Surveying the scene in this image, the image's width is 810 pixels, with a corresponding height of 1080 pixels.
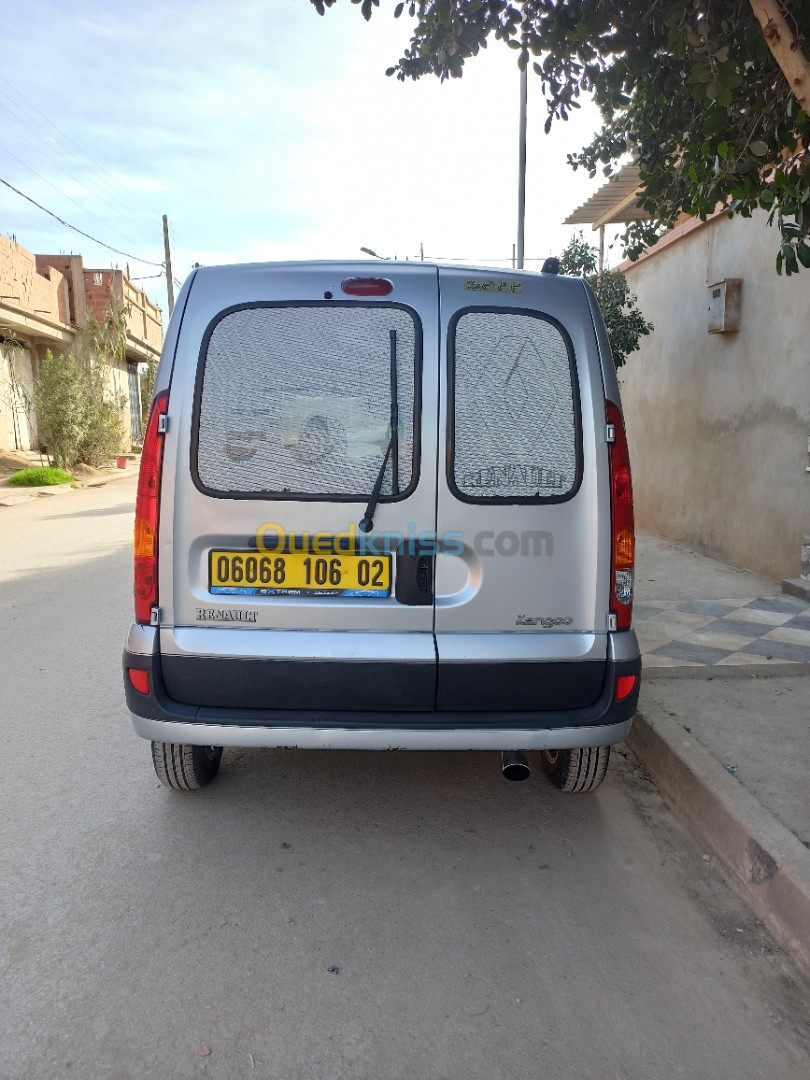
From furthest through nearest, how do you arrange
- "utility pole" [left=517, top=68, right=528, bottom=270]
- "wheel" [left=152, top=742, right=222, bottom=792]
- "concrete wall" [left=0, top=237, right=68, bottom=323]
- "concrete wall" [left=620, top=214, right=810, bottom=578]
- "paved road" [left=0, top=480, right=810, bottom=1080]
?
"concrete wall" [left=0, top=237, right=68, bottom=323] < "utility pole" [left=517, top=68, right=528, bottom=270] < "concrete wall" [left=620, top=214, right=810, bottom=578] < "wheel" [left=152, top=742, right=222, bottom=792] < "paved road" [left=0, top=480, right=810, bottom=1080]

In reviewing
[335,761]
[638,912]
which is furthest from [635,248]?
[638,912]

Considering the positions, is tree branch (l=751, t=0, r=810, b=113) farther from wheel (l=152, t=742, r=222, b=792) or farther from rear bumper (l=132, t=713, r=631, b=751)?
wheel (l=152, t=742, r=222, b=792)

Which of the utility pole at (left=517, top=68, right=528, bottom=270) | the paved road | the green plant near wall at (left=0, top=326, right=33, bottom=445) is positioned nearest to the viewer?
the paved road

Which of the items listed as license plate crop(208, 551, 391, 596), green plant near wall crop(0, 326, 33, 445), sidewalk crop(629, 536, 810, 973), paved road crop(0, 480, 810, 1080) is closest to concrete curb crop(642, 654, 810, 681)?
sidewalk crop(629, 536, 810, 973)

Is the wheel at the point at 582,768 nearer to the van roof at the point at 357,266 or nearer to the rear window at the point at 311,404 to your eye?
the rear window at the point at 311,404

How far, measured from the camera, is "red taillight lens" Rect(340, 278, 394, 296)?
8.69 feet

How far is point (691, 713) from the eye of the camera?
12.8ft

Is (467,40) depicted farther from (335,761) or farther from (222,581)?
(335,761)

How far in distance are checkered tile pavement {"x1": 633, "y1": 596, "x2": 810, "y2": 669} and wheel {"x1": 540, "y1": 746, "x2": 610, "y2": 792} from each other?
5.05ft

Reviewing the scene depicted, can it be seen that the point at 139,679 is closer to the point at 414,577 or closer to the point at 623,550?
the point at 414,577

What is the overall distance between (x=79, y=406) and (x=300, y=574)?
18464 mm

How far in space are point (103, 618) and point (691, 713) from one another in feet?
14.9

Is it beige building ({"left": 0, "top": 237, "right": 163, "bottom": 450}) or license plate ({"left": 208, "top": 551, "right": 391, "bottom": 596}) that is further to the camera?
beige building ({"left": 0, "top": 237, "right": 163, "bottom": 450})

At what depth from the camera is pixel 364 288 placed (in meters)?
2.65
